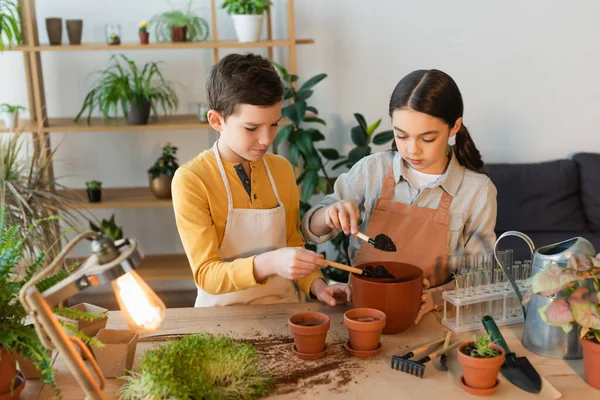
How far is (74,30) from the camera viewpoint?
347cm

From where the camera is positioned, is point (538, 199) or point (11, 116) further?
point (538, 199)

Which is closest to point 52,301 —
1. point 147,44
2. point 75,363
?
point 75,363

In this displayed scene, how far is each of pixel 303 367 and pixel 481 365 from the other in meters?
0.38

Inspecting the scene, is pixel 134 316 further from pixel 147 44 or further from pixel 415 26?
pixel 415 26

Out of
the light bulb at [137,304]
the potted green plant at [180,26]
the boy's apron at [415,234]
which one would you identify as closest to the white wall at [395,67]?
the potted green plant at [180,26]

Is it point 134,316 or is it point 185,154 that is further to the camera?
point 185,154

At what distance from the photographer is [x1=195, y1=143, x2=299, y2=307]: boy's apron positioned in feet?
5.98

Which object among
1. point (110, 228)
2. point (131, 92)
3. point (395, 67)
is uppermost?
point (395, 67)

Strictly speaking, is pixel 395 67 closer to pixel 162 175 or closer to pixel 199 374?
pixel 162 175

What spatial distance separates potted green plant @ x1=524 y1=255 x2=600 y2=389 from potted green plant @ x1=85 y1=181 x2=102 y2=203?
9.22 feet

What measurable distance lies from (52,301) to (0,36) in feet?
8.95

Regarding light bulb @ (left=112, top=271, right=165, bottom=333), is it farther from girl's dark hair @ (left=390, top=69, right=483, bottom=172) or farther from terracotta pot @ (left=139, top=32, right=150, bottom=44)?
terracotta pot @ (left=139, top=32, right=150, bottom=44)

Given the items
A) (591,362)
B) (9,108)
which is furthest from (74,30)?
(591,362)

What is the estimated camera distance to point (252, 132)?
1746mm
